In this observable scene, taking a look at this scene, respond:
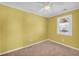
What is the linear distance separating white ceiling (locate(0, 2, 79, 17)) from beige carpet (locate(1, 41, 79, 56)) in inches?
30.8

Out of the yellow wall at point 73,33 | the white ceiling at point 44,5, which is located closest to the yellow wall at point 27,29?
the yellow wall at point 73,33

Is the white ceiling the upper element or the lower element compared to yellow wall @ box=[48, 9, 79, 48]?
upper

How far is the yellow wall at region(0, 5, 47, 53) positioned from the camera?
7.09 ft

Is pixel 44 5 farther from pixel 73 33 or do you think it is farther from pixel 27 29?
pixel 73 33

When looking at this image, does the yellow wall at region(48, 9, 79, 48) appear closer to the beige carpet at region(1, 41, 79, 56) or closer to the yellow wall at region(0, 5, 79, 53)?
the yellow wall at region(0, 5, 79, 53)

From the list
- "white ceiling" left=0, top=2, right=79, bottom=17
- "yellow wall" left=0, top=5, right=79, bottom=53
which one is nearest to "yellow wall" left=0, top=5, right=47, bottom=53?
"yellow wall" left=0, top=5, right=79, bottom=53

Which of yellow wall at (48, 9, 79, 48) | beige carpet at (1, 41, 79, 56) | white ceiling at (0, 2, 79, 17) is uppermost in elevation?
white ceiling at (0, 2, 79, 17)

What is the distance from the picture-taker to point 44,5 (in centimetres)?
207

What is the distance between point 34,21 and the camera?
2242 millimetres

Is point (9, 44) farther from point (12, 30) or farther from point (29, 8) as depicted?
point (29, 8)

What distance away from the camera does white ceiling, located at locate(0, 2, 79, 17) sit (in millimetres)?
2047

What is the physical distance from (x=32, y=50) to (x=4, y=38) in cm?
76

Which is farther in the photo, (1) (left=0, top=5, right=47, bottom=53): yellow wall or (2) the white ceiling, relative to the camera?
(1) (left=0, top=5, right=47, bottom=53): yellow wall

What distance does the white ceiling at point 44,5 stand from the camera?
80.6 inches
